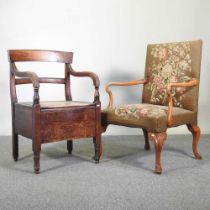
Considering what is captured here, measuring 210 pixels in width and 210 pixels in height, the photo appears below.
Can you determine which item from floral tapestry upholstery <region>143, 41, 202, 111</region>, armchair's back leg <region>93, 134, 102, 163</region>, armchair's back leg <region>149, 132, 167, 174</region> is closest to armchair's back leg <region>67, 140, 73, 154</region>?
armchair's back leg <region>93, 134, 102, 163</region>

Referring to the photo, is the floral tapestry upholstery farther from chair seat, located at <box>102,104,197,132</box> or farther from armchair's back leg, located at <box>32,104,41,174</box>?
armchair's back leg, located at <box>32,104,41,174</box>

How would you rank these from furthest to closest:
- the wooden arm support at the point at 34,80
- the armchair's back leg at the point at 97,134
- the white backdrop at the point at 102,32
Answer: the white backdrop at the point at 102,32, the armchair's back leg at the point at 97,134, the wooden arm support at the point at 34,80

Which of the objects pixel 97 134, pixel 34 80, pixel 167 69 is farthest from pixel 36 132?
pixel 167 69

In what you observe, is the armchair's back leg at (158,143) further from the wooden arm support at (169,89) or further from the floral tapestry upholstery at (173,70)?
the floral tapestry upholstery at (173,70)

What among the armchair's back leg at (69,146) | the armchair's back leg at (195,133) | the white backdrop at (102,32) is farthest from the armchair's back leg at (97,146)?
the white backdrop at (102,32)

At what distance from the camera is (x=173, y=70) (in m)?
2.71

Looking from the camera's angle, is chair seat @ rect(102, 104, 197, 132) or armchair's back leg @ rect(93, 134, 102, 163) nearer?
chair seat @ rect(102, 104, 197, 132)

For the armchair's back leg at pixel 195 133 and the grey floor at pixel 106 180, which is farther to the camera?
the armchair's back leg at pixel 195 133

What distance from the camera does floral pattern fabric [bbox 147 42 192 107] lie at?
265 centimetres

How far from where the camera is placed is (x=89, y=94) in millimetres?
3758

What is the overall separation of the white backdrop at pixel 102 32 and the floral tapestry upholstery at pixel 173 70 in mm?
855

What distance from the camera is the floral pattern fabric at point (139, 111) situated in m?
2.31

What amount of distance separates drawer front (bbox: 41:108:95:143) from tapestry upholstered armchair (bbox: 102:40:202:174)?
0.59ft

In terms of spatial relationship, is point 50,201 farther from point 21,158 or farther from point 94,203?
point 21,158
